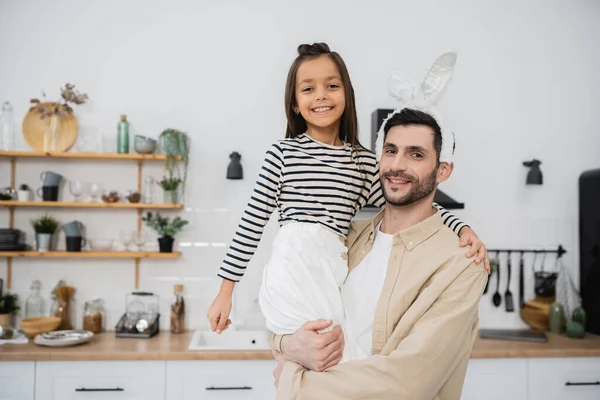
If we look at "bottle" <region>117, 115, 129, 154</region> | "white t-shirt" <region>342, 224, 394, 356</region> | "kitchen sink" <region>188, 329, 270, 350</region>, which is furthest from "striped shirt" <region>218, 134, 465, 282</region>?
"bottle" <region>117, 115, 129, 154</region>

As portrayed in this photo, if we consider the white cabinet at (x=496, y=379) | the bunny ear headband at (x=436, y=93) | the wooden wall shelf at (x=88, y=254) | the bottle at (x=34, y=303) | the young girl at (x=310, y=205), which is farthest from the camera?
the bottle at (x=34, y=303)

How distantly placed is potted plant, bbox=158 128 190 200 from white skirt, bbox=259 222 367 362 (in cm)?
190

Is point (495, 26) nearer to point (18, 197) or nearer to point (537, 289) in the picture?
point (537, 289)

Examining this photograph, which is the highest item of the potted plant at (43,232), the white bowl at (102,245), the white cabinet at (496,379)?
the potted plant at (43,232)

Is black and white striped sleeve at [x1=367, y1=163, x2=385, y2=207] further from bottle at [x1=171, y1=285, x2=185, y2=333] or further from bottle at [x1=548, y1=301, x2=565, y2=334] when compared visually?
bottle at [x1=548, y1=301, x2=565, y2=334]

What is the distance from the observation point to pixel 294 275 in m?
1.42

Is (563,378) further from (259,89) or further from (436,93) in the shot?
(259,89)

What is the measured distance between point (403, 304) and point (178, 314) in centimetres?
213

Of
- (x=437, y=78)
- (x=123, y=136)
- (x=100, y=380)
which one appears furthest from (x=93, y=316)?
(x=437, y=78)

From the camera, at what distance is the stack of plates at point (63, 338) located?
278cm

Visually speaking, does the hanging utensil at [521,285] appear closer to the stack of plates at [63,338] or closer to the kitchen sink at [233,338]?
the kitchen sink at [233,338]

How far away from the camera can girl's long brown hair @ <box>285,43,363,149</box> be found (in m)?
1.60

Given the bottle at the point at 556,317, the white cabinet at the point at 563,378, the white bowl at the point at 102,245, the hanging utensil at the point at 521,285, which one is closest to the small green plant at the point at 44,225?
the white bowl at the point at 102,245

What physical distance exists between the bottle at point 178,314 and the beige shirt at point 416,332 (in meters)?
1.84
